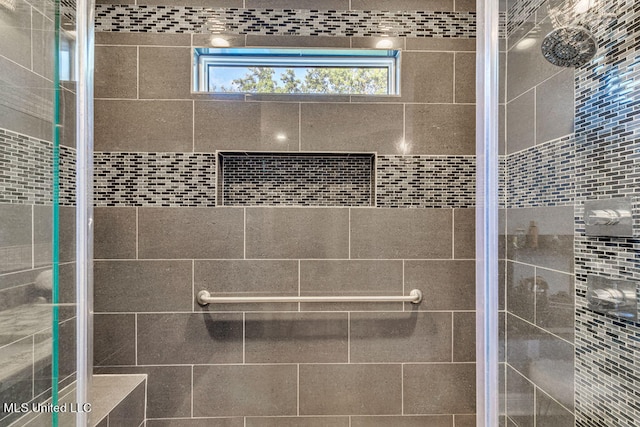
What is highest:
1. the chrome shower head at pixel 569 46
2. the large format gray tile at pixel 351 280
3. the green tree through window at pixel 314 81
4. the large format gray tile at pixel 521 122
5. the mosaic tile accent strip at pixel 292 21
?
the mosaic tile accent strip at pixel 292 21

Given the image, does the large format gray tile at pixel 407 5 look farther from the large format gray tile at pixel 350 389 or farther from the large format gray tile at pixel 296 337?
the large format gray tile at pixel 350 389

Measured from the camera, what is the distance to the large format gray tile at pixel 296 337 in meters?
1.36

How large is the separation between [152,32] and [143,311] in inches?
46.1

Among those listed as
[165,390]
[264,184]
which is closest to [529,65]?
[264,184]

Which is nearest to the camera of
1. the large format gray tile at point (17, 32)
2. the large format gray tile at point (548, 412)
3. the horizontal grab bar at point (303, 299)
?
the large format gray tile at point (17, 32)

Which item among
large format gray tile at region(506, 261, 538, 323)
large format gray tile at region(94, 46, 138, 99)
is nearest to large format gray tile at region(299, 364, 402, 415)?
large format gray tile at region(506, 261, 538, 323)

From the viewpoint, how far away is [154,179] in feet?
4.39

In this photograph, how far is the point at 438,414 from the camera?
138 cm

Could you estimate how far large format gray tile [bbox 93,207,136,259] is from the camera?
1.33 meters

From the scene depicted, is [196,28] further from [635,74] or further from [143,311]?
[635,74]

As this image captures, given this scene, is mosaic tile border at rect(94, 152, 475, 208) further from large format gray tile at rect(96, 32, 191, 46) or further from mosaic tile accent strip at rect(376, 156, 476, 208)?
large format gray tile at rect(96, 32, 191, 46)

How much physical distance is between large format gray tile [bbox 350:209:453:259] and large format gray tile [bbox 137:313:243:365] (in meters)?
0.63

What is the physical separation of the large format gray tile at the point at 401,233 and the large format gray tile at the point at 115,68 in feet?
3.60

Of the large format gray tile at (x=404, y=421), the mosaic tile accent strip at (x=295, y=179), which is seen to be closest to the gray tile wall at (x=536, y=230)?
the large format gray tile at (x=404, y=421)
